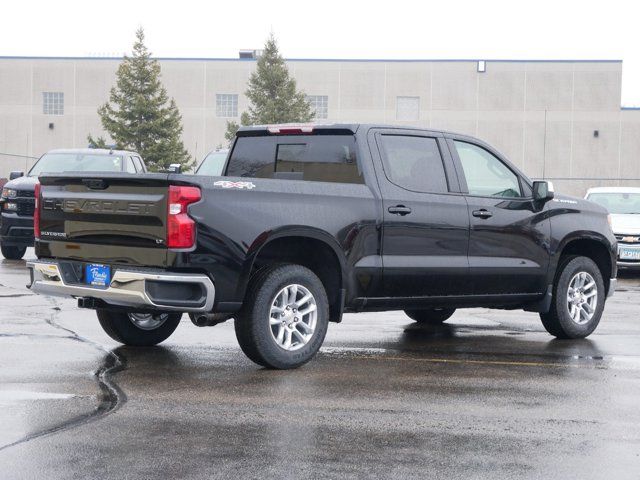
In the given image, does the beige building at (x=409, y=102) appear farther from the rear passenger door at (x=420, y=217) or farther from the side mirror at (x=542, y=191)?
the rear passenger door at (x=420, y=217)

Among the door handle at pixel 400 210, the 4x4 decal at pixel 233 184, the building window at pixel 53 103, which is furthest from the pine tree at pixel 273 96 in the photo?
the 4x4 decal at pixel 233 184

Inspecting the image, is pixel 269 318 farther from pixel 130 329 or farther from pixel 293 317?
pixel 130 329

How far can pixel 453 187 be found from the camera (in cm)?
965

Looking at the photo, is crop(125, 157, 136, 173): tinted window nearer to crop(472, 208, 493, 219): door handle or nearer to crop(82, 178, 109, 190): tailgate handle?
crop(472, 208, 493, 219): door handle

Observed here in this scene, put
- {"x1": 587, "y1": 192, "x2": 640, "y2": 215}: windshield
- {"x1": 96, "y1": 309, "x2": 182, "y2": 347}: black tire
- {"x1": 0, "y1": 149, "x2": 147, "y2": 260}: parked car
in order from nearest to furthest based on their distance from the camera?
1. {"x1": 96, "y1": 309, "x2": 182, "y2": 347}: black tire
2. {"x1": 0, "y1": 149, "x2": 147, "y2": 260}: parked car
3. {"x1": 587, "y1": 192, "x2": 640, "y2": 215}: windshield

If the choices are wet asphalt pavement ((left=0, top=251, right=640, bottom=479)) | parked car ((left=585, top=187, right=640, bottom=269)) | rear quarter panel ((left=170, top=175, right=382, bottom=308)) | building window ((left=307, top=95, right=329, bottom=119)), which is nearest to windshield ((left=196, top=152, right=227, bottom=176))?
parked car ((left=585, top=187, right=640, bottom=269))

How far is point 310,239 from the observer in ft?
28.6

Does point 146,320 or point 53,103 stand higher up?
point 53,103

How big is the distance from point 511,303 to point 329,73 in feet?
163

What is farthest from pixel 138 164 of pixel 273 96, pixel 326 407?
pixel 273 96

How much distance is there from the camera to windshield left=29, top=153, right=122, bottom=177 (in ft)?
63.7

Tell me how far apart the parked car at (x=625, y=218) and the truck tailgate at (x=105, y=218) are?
12.5 meters

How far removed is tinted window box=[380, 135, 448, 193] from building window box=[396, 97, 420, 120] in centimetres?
4911

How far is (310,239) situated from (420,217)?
1.08m
